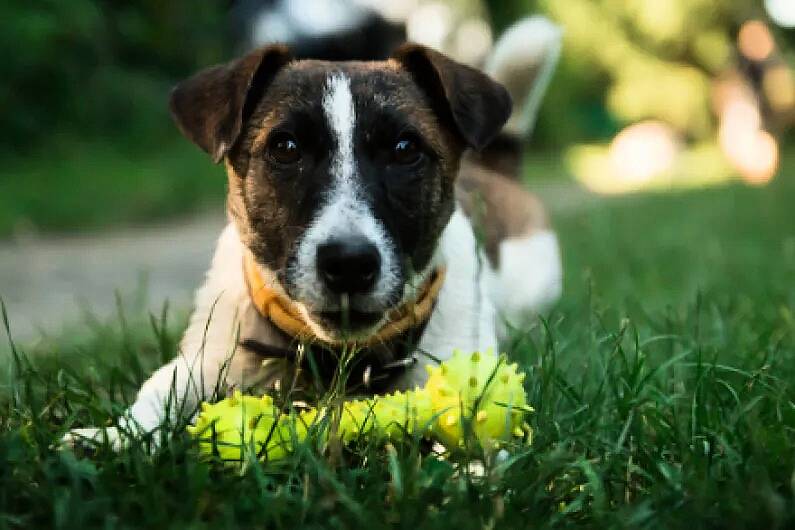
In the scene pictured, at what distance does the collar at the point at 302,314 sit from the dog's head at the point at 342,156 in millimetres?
63

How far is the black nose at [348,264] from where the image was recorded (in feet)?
8.09

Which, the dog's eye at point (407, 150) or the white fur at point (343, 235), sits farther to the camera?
the dog's eye at point (407, 150)

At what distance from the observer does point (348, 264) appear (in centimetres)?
248

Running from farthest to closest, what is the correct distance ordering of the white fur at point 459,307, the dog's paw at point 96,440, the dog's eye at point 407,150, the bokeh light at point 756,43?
the bokeh light at point 756,43 → the white fur at point 459,307 → the dog's eye at point 407,150 → the dog's paw at point 96,440

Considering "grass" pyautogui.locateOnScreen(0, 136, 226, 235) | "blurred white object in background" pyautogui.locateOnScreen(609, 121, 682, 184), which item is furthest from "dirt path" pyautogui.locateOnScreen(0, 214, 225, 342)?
"blurred white object in background" pyautogui.locateOnScreen(609, 121, 682, 184)

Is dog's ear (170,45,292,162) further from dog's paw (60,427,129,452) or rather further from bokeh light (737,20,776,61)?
bokeh light (737,20,776,61)

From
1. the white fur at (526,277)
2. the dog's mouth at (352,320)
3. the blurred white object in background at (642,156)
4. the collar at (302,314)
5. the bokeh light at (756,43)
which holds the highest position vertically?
the dog's mouth at (352,320)

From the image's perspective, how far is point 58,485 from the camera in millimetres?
1954

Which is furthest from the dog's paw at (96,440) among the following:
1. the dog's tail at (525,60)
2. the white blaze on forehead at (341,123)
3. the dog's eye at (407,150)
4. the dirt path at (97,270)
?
the dirt path at (97,270)

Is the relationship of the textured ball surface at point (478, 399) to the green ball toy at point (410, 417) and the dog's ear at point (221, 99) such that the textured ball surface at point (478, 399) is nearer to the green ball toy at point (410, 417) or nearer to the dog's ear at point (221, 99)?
the green ball toy at point (410, 417)

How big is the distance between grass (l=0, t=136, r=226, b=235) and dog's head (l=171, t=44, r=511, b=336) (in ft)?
20.9

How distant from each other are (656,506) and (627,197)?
33.4 feet

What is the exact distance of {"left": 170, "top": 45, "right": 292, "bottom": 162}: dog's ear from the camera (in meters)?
2.84

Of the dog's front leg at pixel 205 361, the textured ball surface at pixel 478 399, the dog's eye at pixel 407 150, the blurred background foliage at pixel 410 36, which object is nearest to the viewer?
the textured ball surface at pixel 478 399
